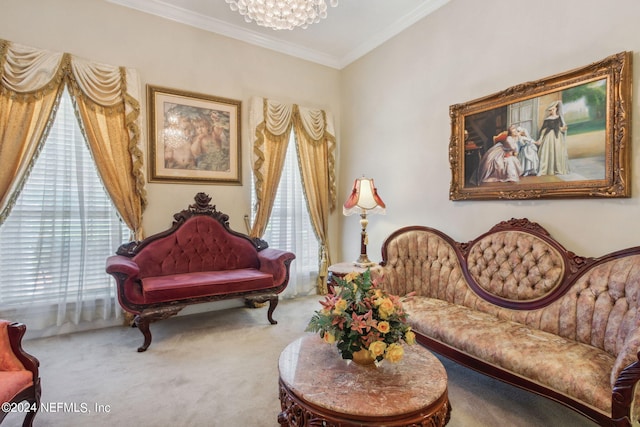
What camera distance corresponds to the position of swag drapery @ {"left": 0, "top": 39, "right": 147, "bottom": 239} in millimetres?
2805

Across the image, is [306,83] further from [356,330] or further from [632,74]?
[356,330]

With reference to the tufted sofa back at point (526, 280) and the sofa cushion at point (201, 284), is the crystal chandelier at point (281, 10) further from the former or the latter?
the sofa cushion at point (201, 284)

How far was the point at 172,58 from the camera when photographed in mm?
3580

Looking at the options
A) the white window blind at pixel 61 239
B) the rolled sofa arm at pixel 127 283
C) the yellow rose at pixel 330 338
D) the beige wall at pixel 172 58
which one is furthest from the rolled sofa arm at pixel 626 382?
the white window blind at pixel 61 239

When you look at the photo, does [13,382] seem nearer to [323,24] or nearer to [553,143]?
[553,143]

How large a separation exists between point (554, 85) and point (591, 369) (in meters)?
1.97

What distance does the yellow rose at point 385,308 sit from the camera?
1.53 m

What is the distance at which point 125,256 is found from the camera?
3.15 meters

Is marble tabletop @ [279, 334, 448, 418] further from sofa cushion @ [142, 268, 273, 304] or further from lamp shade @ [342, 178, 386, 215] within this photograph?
lamp shade @ [342, 178, 386, 215]

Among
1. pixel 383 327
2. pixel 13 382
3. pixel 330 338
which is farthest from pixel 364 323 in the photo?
pixel 13 382

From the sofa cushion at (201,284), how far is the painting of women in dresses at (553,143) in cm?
272

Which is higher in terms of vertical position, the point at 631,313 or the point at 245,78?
the point at 245,78

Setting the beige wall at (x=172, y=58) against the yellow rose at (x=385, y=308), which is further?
the beige wall at (x=172, y=58)

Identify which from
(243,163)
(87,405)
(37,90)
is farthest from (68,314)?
(243,163)
